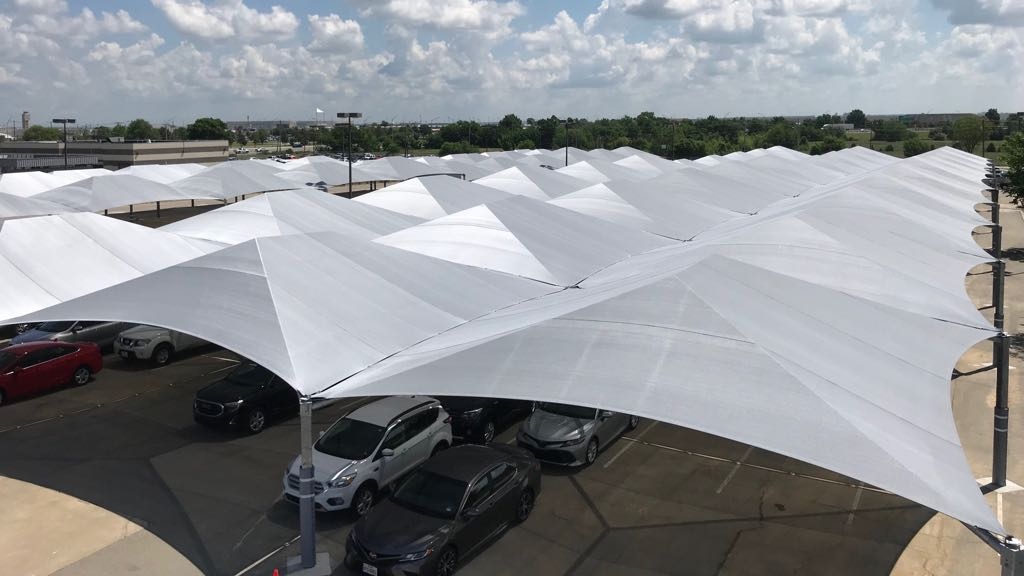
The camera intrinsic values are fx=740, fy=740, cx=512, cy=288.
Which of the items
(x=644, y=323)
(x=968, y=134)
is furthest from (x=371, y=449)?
(x=968, y=134)

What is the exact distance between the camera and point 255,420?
13.9 meters

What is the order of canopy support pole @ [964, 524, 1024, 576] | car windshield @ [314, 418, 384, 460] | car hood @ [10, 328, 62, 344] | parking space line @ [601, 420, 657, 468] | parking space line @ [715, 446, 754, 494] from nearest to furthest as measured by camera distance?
1. canopy support pole @ [964, 524, 1024, 576]
2. car windshield @ [314, 418, 384, 460]
3. parking space line @ [715, 446, 754, 494]
4. parking space line @ [601, 420, 657, 468]
5. car hood @ [10, 328, 62, 344]

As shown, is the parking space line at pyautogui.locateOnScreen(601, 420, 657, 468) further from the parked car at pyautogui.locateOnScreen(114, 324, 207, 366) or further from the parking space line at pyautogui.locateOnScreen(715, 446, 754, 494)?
the parked car at pyautogui.locateOnScreen(114, 324, 207, 366)

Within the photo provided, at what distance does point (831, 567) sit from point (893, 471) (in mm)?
3372

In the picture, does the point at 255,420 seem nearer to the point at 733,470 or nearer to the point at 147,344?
the point at 147,344

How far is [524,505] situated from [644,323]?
3.23 metres

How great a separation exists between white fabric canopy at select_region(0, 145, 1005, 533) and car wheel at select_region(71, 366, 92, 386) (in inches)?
86.6

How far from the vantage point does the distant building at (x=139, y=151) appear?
7556cm

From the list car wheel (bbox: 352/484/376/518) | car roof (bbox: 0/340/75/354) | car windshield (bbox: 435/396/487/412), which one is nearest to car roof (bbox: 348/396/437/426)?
car wheel (bbox: 352/484/376/518)

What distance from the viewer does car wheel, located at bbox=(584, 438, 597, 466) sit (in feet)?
40.8

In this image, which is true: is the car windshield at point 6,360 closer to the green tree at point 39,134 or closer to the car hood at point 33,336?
the car hood at point 33,336

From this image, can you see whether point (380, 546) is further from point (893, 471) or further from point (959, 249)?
point (959, 249)

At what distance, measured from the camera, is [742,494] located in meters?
11.5

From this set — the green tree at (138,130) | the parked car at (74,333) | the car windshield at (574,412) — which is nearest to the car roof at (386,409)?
the car windshield at (574,412)
